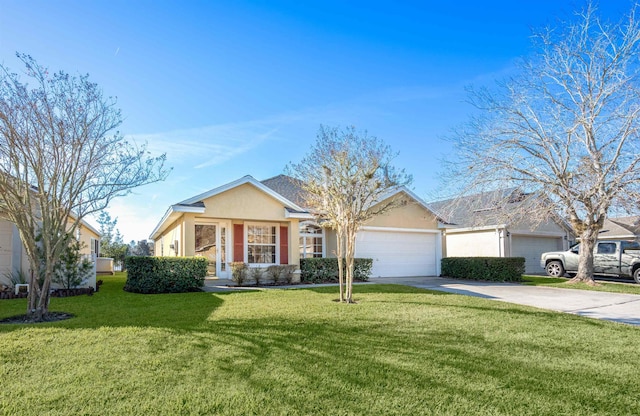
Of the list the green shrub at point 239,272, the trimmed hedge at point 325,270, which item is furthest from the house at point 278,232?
the green shrub at point 239,272

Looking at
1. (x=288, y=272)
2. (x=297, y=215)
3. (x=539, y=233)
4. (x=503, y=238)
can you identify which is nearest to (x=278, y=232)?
(x=297, y=215)

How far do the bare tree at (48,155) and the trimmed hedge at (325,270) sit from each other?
27.0ft

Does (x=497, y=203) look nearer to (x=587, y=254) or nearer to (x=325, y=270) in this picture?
(x=587, y=254)

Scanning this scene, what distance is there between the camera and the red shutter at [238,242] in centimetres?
1555

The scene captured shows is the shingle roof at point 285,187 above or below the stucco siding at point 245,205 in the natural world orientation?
above

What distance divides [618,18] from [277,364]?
17024mm

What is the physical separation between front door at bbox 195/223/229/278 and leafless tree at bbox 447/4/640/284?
31.5ft

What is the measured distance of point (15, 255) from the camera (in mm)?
12141

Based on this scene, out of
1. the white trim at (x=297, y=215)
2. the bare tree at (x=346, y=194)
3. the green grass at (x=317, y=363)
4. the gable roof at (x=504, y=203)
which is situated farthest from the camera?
the gable roof at (x=504, y=203)

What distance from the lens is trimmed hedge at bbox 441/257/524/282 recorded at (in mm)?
17156

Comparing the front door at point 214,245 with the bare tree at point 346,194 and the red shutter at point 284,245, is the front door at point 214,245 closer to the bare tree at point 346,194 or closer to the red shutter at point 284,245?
the red shutter at point 284,245

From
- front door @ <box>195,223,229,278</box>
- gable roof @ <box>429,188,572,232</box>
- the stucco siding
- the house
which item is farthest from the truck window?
front door @ <box>195,223,229,278</box>

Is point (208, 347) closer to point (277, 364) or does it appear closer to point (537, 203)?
point (277, 364)

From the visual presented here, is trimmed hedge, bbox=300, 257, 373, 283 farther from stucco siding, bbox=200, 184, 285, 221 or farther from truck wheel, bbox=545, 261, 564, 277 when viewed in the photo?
truck wheel, bbox=545, 261, 564, 277
